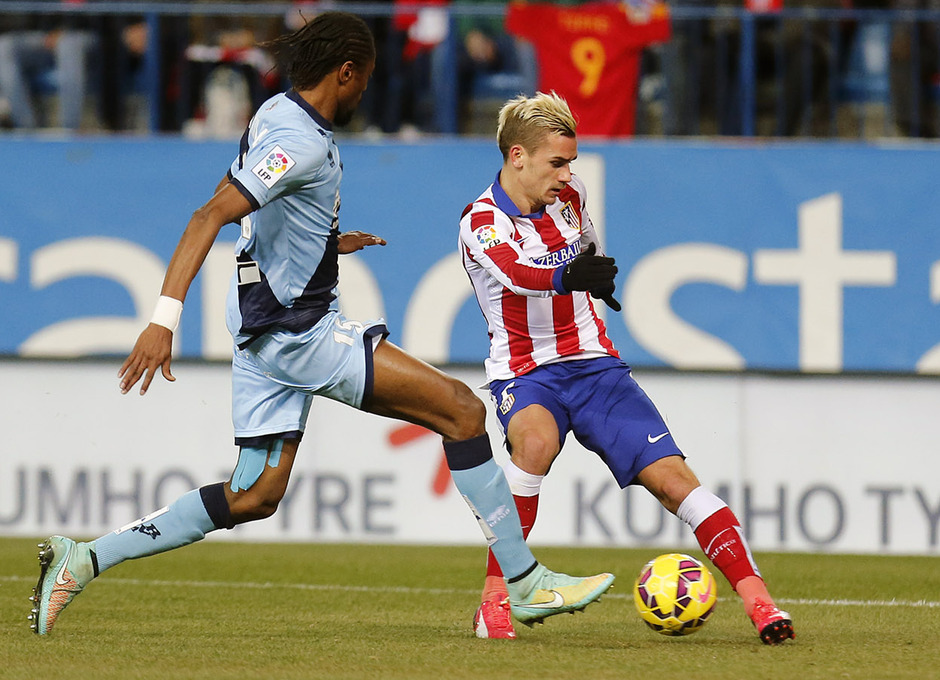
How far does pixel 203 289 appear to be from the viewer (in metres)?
10.4

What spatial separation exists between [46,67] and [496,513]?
277 inches

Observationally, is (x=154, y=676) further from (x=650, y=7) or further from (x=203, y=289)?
(x=650, y=7)

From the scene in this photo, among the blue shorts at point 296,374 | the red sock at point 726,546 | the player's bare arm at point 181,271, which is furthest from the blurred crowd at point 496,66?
the player's bare arm at point 181,271

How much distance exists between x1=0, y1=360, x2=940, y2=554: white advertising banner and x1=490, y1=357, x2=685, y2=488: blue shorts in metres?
4.11

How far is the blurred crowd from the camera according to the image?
10.7 metres

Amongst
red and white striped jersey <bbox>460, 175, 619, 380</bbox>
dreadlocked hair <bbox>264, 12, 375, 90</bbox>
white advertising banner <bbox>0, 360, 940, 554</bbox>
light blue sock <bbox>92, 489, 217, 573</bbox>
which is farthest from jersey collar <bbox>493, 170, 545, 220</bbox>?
white advertising banner <bbox>0, 360, 940, 554</bbox>

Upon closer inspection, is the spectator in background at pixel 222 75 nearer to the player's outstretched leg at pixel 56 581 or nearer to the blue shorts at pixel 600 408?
Result: the blue shorts at pixel 600 408

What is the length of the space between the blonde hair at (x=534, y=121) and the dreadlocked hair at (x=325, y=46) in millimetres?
641

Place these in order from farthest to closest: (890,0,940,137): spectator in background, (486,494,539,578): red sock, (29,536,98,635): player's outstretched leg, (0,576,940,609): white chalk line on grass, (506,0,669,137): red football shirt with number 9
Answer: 1. (890,0,940,137): spectator in background
2. (506,0,669,137): red football shirt with number 9
3. (0,576,940,609): white chalk line on grass
4. (486,494,539,578): red sock
5. (29,536,98,635): player's outstretched leg

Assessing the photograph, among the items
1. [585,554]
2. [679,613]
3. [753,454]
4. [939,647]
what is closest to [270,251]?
[679,613]

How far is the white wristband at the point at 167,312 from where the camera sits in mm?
4891

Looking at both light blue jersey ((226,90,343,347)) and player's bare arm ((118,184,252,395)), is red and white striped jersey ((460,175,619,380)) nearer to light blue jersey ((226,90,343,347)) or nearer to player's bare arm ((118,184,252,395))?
light blue jersey ((226,90,343,347))

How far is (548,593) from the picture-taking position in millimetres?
5422

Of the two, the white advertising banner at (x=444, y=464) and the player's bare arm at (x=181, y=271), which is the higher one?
the player's bare arm at (x=181, y=271)
